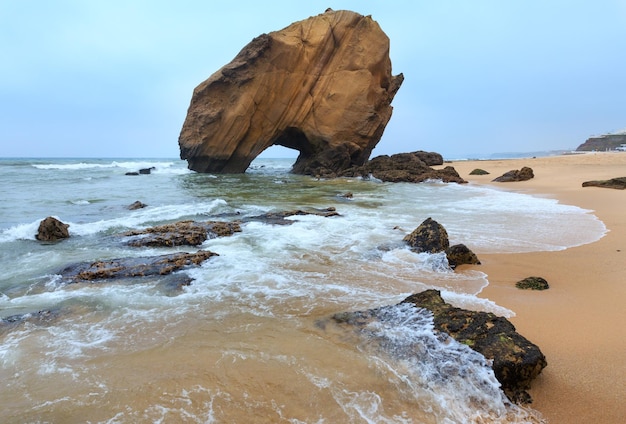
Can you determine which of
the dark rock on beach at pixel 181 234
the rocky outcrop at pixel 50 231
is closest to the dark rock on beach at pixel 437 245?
the dark rock on beach at pixel 181 234

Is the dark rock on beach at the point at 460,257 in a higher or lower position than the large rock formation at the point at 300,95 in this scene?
lower

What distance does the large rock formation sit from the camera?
2542cm

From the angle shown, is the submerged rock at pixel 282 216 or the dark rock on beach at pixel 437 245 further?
the submerged rock at pixel 282 216

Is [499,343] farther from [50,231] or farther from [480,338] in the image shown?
[50,231]

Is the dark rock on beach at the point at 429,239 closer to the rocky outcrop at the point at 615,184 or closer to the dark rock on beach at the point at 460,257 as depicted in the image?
the dark rock on beach at the point at 460,257

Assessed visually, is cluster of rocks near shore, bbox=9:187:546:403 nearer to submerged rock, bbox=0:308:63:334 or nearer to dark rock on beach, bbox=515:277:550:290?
submerged rock, bbox=0:308:63:334

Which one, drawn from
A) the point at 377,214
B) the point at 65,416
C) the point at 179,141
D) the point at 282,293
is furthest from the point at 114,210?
the point at 179,141

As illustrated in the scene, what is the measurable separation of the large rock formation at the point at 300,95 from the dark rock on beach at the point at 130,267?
2028 centimetres

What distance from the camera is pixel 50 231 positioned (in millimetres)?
7504

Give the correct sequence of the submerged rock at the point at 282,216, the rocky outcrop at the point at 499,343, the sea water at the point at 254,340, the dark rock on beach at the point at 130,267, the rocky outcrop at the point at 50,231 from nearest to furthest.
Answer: the sea water at the point at 254,340
the rocky outcrop at the point at 499,343
the dark rock on beach at the point at 130,267
the rocky outcrop at the point at 50,231
the submerged rock at the point at 282,216

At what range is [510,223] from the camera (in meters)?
8.37

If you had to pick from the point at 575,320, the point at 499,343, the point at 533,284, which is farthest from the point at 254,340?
the point at 533,284

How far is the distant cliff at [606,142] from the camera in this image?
58259mm

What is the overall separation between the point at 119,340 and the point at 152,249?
11.4 feet
